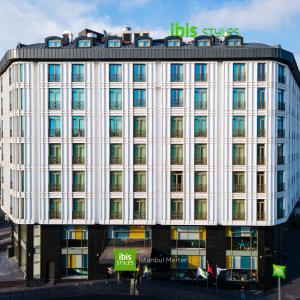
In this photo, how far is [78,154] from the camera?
4334cm

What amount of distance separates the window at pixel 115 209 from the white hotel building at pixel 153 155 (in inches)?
6.7

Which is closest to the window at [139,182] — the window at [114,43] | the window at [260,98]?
the window at [114,43]

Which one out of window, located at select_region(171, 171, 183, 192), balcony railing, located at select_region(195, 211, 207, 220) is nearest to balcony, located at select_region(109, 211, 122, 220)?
window, located at select_region(171, 171, 183, 192)

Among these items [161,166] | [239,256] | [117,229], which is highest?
[161,166]

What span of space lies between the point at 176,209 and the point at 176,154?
21.3ft

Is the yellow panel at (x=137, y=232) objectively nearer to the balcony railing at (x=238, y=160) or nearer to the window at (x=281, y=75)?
→ the balcony railing at (x=238, y=160)

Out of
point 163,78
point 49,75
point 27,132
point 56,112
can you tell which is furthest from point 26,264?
point 163,78

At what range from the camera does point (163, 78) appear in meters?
42.7

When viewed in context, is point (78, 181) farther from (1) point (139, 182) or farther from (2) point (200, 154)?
(2) point (200, 154)

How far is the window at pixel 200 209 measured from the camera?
42.7 meters

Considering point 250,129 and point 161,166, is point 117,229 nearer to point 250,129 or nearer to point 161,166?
point 161,166

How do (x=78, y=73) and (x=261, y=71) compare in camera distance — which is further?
(x=78, y=73)

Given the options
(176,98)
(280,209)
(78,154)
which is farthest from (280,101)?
(78,154)

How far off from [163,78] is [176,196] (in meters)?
13.9
